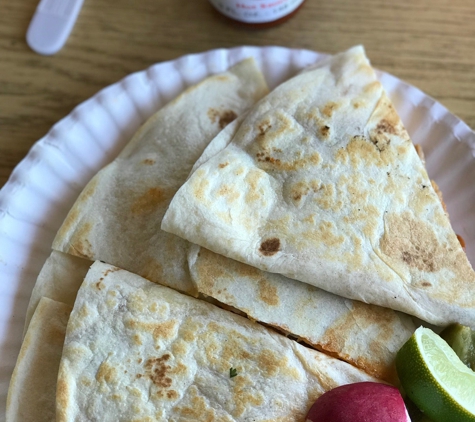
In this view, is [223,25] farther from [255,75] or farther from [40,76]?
[40,76]

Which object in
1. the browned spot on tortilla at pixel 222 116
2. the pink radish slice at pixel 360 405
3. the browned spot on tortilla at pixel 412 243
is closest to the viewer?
the pink radish slice at pixel 360 405

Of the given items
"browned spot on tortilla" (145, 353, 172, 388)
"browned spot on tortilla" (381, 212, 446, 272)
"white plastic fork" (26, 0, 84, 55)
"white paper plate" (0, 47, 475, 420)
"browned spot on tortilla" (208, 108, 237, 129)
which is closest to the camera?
"browned spot on tortilla" (145, 353, 172, 388)

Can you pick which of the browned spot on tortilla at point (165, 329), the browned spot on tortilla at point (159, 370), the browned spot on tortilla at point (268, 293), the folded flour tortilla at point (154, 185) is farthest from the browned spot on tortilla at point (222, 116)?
the browned spot on tortilla at point (159, 370)

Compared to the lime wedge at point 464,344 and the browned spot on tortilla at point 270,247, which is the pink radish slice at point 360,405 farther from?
the browned spot on tortilla at point 270,247

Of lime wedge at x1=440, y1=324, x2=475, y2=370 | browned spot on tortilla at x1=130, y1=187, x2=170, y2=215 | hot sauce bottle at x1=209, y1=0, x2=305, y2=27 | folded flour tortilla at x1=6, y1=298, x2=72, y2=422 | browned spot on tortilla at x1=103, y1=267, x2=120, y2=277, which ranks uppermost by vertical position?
hot sauce bottle at x1=209, y1=0, x2=305, y2=27

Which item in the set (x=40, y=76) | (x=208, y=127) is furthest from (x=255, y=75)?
(x=40, y=76)

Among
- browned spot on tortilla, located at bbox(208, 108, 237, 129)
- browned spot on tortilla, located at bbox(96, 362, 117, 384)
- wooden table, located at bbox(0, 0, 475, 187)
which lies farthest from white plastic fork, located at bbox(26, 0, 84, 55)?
browned spot on tortilla, located at bbox(96, 362, 117, 384)

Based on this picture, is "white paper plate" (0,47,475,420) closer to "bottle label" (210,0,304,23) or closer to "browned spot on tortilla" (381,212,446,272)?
"bottle label" (210,0,304,23)
